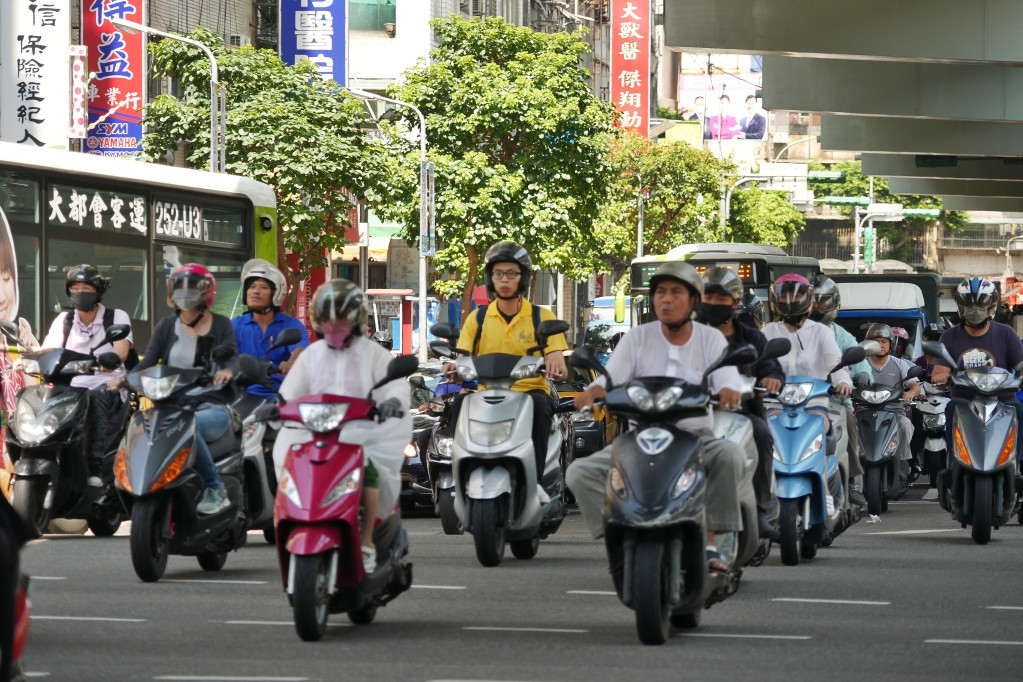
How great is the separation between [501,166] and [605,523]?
32122mm

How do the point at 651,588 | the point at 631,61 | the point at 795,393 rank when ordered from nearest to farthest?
1. the point at 651,588
2. the point at 795,393
3. the point at 631,61

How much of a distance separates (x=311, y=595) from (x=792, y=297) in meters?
5.09

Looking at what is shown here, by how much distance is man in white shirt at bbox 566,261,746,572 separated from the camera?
8.20m

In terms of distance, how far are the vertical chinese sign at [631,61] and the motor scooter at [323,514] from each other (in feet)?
216

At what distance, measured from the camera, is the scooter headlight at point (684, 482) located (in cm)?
765

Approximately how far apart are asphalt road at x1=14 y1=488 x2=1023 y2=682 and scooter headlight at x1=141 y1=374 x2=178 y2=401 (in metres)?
1.02

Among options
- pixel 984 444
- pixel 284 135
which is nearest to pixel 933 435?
pixel 984 444

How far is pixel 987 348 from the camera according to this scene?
43.0 ft

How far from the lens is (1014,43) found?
2116 centimetres

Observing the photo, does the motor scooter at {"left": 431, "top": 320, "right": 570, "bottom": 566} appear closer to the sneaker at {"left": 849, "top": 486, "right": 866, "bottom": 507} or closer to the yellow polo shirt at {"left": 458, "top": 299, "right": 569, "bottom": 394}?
the yellow polo shirt at {"left": 458, "top": 299, "right": 569, "bottom": 394}

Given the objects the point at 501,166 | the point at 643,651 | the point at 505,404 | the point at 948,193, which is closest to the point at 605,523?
the point at 643,651

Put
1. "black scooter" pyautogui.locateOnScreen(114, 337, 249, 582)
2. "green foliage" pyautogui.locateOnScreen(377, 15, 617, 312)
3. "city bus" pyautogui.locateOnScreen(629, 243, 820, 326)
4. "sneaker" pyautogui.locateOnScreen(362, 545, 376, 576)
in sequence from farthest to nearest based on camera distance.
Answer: "green foliage" pyautogui.locateOnScreen(377, 15, 617, 312)
"city bus" pyautogui.locateOnScreen(629, 243, 820, 326)
"black scooter" pyautogui.locateOnScreen(114, 337, 249, 582)
"sneaker" pyautogui.locateOnScreen(362, 545, 376, 576)

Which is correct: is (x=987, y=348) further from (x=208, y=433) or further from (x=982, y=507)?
(x=208, y=433)

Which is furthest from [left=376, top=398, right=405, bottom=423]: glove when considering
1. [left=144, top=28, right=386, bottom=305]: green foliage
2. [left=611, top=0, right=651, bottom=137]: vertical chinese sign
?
[left=611, top=0, right=651, bottom=137]: vertical chinese sign
